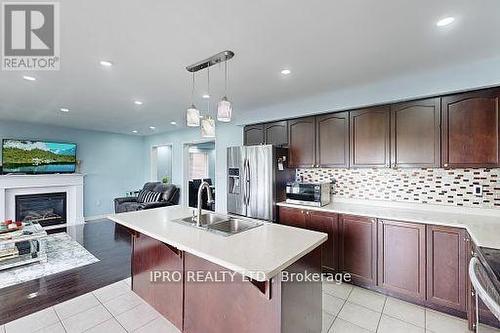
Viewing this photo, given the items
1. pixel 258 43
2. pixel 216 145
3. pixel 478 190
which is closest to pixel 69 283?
pixel 216 145

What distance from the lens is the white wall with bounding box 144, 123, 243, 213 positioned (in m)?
4.84

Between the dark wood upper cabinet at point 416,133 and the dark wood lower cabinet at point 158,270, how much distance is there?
8.79 feet

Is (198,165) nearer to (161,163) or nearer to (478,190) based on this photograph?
(161,163)

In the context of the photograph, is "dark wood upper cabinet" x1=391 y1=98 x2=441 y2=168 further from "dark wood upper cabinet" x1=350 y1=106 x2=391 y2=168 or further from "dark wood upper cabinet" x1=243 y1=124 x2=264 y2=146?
"dark wood upper cabinet" x1=243 y1=124 x2=264 y2=146

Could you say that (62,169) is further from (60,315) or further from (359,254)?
(359,254)

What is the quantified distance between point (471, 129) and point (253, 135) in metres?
2.90

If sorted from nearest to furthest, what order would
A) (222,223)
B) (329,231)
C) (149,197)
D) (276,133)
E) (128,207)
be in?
(222,223), (329,231), (276,133), (128,207), (149,197)

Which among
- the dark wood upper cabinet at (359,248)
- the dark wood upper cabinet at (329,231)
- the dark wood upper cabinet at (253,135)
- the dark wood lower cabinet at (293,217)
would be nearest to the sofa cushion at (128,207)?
the dark wood upper cabinet at (253,135)

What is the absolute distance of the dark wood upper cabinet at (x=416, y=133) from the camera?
262 centimetres

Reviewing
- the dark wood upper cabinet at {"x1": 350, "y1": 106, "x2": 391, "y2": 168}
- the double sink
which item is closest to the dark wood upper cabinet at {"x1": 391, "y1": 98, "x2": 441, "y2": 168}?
the dark wood upper cabinet at {"x1": 350, "y1": 106, "x2": 391, "y2": 168}

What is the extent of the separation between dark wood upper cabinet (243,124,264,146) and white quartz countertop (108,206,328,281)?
2274 mm

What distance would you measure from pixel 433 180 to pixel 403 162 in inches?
16.7

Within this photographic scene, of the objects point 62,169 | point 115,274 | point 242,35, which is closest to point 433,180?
point 242,35
